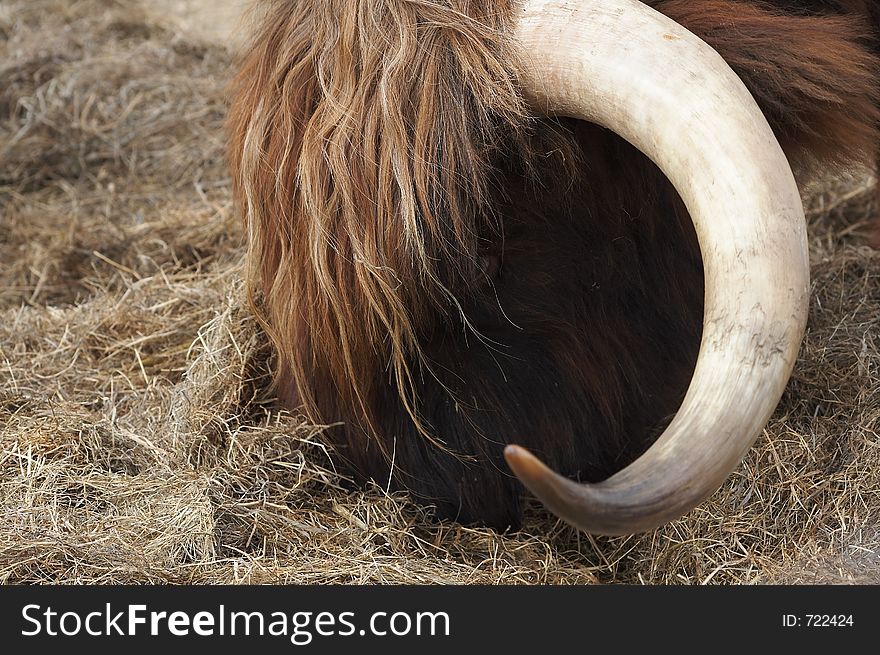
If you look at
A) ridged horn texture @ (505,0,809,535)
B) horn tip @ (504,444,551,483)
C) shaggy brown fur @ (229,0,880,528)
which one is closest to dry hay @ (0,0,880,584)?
shaggy brown fur @ (229,0,880,528)

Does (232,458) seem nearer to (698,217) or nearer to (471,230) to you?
(471,230)

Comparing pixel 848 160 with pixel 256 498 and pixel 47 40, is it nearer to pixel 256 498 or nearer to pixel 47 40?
pixel 256 498

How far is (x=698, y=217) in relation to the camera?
5.73 feet

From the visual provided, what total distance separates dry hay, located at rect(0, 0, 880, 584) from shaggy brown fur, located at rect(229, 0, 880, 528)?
168mm

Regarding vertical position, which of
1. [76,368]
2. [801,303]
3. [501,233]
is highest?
[801,303]

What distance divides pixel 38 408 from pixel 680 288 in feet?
5.37

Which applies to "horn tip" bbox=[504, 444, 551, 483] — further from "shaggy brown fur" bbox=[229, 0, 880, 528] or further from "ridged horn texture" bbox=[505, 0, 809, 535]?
"shaggy brown fur" bbox=[229, 0, 880, 528]

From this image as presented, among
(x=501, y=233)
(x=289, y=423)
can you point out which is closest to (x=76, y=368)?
(x=289, y=423)

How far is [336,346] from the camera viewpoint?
2283 millimetres

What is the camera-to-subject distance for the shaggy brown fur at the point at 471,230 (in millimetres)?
2082

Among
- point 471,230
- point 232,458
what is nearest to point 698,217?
point 471,230

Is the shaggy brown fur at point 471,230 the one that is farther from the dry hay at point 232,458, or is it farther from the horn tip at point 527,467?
the horn tip at point 527,467

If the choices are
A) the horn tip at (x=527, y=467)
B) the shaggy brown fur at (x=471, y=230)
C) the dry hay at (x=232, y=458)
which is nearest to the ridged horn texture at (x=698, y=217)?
the horn tip at (x=527, y=467)

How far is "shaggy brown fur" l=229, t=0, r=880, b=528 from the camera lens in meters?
2.08
